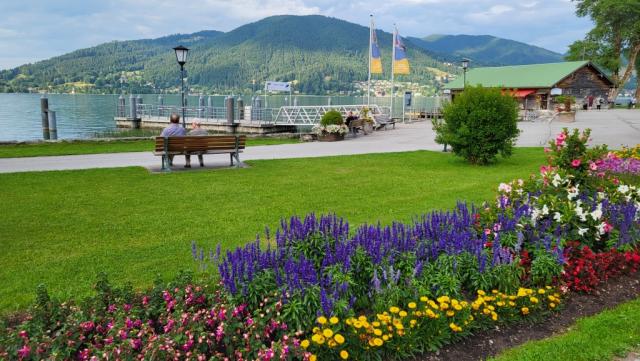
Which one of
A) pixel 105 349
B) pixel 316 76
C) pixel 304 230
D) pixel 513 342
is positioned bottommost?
pixel 513 342

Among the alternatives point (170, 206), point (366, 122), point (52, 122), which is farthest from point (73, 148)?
point (366, 122)


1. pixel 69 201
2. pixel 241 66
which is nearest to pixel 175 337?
pixel 69 201

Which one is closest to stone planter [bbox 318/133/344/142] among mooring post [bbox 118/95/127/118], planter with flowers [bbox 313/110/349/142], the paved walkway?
planter with flowers [bbox 313/110/349/142]

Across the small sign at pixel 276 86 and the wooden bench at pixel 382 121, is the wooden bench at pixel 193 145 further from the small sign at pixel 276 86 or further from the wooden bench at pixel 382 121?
the small sign at pixel 276 86

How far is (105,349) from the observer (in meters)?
3.27

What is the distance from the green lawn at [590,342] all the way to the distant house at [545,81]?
154ft

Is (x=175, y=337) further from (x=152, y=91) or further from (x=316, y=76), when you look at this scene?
(x=316, y=76)

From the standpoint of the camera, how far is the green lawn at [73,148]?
16031 millimetres

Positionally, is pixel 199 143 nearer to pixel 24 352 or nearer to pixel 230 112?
pixel 24 352

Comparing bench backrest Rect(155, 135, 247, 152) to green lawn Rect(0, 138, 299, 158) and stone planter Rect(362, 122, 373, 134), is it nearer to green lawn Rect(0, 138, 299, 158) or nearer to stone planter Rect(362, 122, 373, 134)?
green lawn Rect(0, 138, 299, 158)

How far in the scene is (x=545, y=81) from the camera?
50.5 meters

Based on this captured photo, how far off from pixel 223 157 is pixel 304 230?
35.7ft

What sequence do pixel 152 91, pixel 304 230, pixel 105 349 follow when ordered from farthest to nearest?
pixel 152 91
pixel 304 230
pixel 105 349

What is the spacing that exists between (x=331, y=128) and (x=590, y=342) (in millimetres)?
18035
